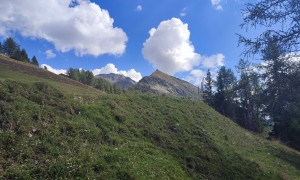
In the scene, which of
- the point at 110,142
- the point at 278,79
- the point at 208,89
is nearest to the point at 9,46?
the point at 208,89

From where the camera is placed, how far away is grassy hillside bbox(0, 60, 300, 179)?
1322 centimetres

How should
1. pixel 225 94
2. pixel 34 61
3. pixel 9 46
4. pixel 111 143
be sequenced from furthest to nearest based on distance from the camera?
pixel 9 46 < pixel 34 61 < pixel 225 94 < pixel 111 143

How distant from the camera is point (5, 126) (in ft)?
46.4

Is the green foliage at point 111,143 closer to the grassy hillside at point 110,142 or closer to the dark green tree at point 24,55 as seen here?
the grassy hillside at point 110,142

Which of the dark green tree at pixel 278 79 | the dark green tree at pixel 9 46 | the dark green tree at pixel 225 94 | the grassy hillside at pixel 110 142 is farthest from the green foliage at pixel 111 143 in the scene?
the dark green tree at pixel 9 46

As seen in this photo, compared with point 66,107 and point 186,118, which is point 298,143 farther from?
point 66,107

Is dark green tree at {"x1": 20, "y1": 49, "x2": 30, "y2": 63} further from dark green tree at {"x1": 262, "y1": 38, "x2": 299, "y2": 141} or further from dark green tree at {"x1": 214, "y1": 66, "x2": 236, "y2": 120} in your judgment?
dark green tree at {"x1": 262, "y1": 38, "x2": 299, "y2": 141}

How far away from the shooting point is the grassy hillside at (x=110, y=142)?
13219 millimetres

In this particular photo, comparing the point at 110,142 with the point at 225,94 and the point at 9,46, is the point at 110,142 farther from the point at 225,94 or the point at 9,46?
the point at 9,46

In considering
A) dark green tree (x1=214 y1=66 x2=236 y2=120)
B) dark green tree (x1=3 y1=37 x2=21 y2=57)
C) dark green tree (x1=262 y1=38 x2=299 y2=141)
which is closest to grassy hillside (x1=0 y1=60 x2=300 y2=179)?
dark green tree (x1=262 y1=38 x2=299 y2=141)

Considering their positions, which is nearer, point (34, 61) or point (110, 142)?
point (110, 142)

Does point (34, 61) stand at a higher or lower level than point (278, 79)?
higher

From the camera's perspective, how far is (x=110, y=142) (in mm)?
17562

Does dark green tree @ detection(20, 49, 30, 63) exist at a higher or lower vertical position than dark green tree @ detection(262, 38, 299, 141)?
higher
